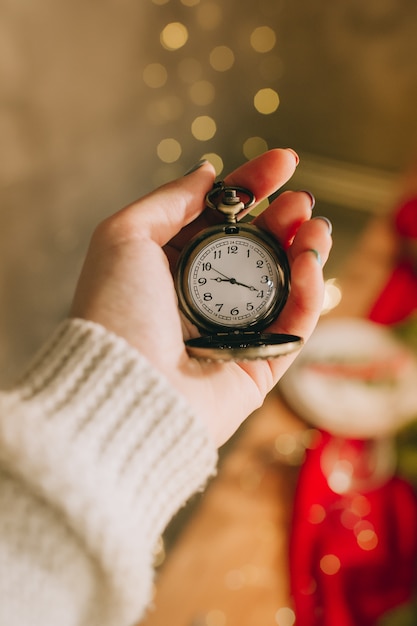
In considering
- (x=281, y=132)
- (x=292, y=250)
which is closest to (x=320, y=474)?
(x=292, y=250)

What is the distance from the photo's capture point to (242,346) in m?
0.69

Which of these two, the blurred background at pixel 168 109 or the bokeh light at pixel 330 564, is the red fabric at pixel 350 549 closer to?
the bokeh light at pixel 330 564

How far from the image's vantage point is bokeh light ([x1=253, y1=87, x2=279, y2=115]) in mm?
2028

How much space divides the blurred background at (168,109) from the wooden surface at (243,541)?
0.58m

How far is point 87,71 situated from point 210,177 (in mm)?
726

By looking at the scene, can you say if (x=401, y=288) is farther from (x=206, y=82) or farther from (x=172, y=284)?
(x=172, y=284)

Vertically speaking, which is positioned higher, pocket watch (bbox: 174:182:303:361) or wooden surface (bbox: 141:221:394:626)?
pocket watch (bbox: 174:182:303:361)

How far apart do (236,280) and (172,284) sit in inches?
3.6

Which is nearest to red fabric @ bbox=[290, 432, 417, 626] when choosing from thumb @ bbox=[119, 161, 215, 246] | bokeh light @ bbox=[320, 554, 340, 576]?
bokeh light @ bbox=[320, 554, 340, 576]

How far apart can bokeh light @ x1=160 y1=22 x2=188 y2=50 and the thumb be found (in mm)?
996

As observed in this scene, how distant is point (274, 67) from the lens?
2.00 metres

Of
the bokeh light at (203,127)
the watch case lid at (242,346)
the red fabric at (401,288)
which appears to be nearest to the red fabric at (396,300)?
the red fabric at (401,288)

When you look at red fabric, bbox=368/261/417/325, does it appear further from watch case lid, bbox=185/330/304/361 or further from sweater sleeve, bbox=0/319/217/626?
sweater sleeve, bbox=0/319/217/626

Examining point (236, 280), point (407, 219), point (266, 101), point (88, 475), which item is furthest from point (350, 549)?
point (266, 101)
